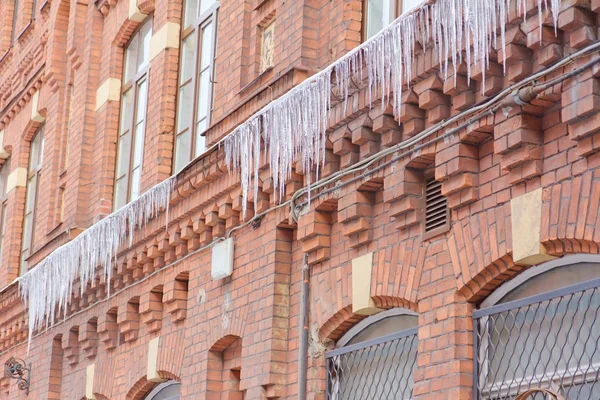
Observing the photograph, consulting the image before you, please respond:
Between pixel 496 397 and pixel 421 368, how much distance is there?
2.08 feet

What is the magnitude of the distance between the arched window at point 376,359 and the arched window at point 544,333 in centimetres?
77

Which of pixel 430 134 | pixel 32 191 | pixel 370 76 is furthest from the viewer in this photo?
pixel 32 191

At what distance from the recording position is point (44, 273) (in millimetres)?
14406

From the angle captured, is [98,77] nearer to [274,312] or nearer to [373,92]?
[274,312]

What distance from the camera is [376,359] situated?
27.8 ft

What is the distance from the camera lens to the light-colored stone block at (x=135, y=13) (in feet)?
45.5

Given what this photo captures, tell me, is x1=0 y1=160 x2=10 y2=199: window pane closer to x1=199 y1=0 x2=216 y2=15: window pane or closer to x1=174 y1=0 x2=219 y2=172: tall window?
x1=174 y1=0 x2=219 y2=172: tall window

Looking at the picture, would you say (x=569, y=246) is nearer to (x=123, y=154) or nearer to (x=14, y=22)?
(x=123, y=154)

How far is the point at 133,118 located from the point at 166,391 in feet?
11.7

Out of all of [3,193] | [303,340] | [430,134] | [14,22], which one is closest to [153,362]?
[303,340]

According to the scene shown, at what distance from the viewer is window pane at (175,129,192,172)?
40.0 feet

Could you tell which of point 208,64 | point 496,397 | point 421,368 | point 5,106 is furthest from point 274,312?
point 5,106

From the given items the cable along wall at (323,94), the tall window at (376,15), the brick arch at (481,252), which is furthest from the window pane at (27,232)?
the brick arch at (481,252)

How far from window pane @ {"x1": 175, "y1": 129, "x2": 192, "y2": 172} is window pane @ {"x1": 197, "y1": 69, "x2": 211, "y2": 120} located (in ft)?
0.82
